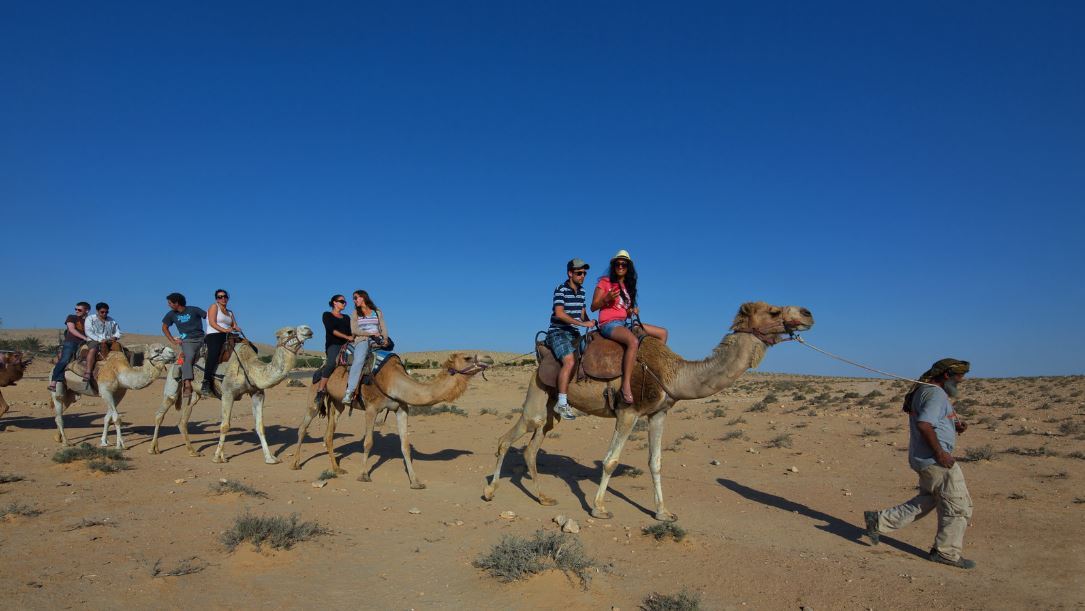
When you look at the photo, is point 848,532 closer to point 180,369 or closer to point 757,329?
point 757,329

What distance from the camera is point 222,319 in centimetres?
1152

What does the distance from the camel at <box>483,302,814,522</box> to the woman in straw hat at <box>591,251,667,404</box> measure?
9.5 inches

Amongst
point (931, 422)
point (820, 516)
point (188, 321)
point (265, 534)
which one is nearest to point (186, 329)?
point (188, 321)

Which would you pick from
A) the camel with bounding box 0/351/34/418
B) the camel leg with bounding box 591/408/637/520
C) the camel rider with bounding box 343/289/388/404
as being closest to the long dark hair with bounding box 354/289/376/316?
the camel rider with bounding box 343/289/388/404

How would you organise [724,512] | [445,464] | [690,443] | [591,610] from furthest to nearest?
[690,443]
[445,464]
[724,512]
[591,610]

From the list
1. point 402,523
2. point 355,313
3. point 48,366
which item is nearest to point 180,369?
point 355,313

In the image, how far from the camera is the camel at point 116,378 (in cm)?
1241

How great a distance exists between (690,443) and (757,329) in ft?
26.4

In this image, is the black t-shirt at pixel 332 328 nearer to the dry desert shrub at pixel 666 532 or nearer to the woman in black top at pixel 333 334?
the woman in black top at pixel 333 334

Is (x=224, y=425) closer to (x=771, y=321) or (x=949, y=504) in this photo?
Result: (x=771, y=321)

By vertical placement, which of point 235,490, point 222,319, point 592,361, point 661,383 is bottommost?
point 235,490

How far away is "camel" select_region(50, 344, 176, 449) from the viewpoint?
40.7ft

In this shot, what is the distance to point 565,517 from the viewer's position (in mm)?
7609

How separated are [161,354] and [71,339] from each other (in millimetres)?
2707
